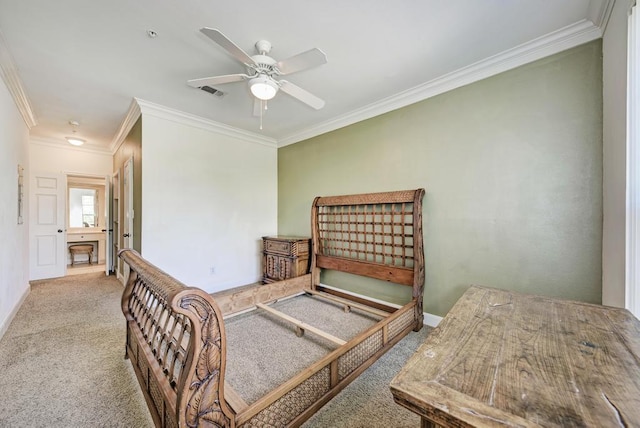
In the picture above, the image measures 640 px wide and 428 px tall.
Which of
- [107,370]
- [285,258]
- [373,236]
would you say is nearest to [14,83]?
[107,370]

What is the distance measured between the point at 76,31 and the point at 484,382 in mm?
3260

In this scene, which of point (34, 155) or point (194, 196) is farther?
point (34, 155)

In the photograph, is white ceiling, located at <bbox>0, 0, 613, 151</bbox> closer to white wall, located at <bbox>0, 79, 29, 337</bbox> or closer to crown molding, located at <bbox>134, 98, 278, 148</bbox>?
crown molding, located at <bbox>134, 98, 278, 148</bbox>

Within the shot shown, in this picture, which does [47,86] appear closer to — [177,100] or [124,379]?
[177,100]

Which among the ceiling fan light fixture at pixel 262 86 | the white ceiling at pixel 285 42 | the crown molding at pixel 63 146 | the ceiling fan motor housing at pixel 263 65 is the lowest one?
the ceiling fan light fixture at pixel 262 86

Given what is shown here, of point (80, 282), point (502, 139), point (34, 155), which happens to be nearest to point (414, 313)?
point (502, 139)

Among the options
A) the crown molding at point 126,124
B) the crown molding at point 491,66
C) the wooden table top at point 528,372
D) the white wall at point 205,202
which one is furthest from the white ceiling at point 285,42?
the wooden table top at point 528,372

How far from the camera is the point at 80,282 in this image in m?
4.34

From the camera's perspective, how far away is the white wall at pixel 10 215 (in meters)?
2.47

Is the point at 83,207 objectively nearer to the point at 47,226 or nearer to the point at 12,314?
the point at 47,226

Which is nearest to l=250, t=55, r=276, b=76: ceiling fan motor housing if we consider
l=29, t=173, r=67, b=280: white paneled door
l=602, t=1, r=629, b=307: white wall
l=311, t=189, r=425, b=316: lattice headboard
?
l=311, t=189, r=425, b=316: lattice headboard

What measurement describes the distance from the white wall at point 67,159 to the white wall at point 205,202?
309 cm

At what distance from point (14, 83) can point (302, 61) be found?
3211 millimetres

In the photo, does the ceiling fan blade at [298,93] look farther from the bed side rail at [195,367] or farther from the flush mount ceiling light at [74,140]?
the flush mount ceiling light at [74,140]
